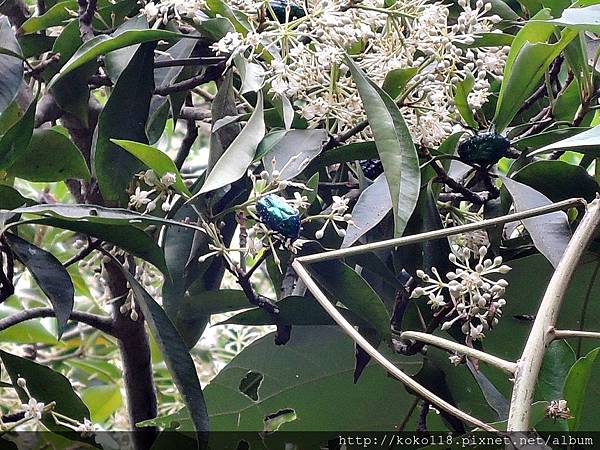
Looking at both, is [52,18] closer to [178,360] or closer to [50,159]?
[50,159]

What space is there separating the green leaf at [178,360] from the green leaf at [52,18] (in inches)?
9.8

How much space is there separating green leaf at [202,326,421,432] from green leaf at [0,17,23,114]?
27cm

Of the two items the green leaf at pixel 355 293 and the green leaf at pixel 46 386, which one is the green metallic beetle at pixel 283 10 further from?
the green leaf at pixel 46 386

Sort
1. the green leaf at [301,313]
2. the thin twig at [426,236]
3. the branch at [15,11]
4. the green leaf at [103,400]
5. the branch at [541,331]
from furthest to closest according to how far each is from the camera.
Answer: the green leaf at [103,400] < the branch at [15,11] < the green leaf at [301,313] < the thin twig at [426,236] < the branch at [541,331]

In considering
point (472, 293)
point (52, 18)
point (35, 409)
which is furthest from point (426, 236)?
point (52, 18)

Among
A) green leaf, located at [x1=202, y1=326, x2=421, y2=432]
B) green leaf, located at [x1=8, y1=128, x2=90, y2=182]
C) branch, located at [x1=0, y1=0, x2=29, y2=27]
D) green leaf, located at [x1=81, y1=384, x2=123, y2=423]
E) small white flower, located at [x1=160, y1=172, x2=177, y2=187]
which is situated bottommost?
green leaf, located at [x1=81, y1=384, x2=123, y2=423]

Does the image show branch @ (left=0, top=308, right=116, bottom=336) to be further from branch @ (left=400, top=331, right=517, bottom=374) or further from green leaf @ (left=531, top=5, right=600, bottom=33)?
green leaf @ (left=531, top=5, right=600, bottom=33)

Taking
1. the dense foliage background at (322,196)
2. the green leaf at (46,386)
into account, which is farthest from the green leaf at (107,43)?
the green leaf at (46,386)

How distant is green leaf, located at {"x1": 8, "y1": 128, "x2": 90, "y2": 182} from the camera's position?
2.02 feet

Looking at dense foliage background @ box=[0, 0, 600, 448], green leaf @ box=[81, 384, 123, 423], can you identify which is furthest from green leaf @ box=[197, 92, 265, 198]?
green leaf @ box=[81, 384, 123, 423]

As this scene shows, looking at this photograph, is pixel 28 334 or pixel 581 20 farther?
pixel 28 334

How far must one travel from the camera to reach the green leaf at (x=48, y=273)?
1.78 ft

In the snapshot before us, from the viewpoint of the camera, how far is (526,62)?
0.58m

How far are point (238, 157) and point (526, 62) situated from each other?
230mm
